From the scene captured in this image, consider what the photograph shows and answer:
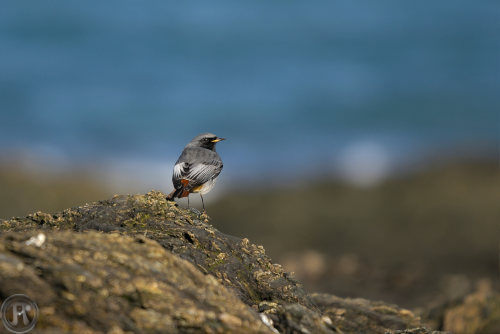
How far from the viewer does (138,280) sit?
16.5ft

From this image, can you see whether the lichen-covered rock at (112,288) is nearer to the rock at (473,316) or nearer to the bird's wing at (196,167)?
the bird's wing at (196,167)

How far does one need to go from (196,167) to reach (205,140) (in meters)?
1.53

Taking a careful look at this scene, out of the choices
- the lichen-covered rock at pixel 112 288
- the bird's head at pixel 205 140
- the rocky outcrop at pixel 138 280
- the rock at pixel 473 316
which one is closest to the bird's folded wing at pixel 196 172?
the bird's head at pixel 205 140

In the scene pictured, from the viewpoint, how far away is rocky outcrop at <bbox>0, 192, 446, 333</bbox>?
4.59 m

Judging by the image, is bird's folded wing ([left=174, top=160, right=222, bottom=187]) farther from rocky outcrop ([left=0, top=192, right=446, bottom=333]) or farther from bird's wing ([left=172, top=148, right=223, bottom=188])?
rocky outcrop ([left=0, top=192, right=446, bottom=333])

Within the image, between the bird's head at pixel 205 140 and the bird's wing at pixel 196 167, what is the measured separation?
1.49ft

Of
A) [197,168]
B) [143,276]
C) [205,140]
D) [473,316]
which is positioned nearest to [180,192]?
[197,168]

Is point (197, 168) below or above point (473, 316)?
above

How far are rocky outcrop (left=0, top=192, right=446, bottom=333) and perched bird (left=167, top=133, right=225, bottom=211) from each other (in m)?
3.21

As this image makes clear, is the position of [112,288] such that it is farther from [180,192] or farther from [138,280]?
[180,192]

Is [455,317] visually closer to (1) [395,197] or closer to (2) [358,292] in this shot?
(2) [358,292]

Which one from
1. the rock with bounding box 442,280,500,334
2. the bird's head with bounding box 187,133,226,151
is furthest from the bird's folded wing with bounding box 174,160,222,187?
the rock with bounding box 442,280,500,334

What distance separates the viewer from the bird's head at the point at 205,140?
1265 centimetres

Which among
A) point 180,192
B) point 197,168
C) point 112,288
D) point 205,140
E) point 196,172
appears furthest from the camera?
point 205,140
